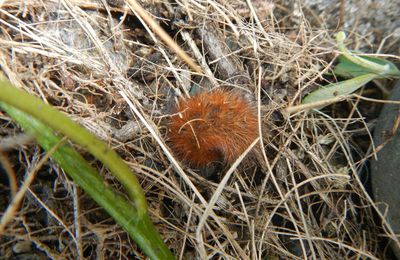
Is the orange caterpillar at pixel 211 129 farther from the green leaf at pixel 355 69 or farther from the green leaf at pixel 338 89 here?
the green leaf at pixel 355 69

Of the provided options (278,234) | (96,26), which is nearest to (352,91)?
(278,234)

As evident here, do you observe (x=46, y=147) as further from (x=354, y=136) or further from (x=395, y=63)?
(x=395, y=63)

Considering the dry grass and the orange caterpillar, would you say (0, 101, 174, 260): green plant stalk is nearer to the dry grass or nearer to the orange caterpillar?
the dry grass

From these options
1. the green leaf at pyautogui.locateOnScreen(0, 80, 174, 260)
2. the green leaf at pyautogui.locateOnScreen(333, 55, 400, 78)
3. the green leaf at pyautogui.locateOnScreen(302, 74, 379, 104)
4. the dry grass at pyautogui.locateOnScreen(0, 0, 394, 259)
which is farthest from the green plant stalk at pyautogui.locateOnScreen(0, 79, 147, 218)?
the green leaf at pyautogui.locateOnScreen(333, 55, 400, 78)

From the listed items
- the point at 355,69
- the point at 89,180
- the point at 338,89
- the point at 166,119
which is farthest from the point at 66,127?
the point at 355,69

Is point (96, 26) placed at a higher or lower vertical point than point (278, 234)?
higher
